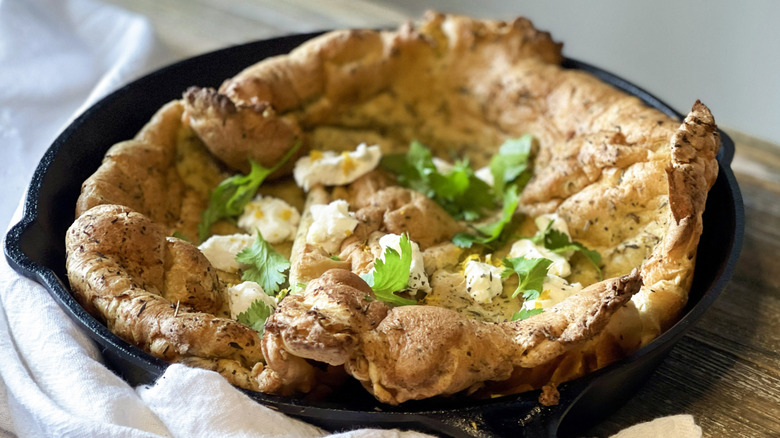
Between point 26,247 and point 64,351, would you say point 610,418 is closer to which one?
point 64,351

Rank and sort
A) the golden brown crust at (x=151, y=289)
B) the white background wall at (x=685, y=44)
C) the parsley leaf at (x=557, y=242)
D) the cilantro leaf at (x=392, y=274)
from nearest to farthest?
the golden brown crust at (x=151, y=289) → the cilantro leaf at (x=392, y=274) → the parsley leaf at (x=557, y=242) → the white background wall at (x=685, y=44)

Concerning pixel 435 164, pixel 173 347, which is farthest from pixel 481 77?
pixel 173 347

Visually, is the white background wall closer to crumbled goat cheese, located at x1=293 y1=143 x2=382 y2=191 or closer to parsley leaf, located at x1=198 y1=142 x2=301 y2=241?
crumbled goat cheese, located at x1=293 y1=143 x2=382 y2=191

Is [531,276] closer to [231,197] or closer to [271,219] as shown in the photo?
[271,219]

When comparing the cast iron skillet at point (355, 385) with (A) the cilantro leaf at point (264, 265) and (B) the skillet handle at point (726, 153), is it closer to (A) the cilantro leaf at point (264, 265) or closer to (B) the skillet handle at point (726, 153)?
(B) the skillet handle at point (726, 153)

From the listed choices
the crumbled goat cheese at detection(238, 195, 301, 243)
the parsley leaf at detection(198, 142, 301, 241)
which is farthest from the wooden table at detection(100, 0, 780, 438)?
the parsley leaf at detection(198, 142, 301, 241)

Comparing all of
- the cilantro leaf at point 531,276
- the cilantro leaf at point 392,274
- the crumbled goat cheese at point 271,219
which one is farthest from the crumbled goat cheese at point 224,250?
the cilantro leaf at point 531,276
